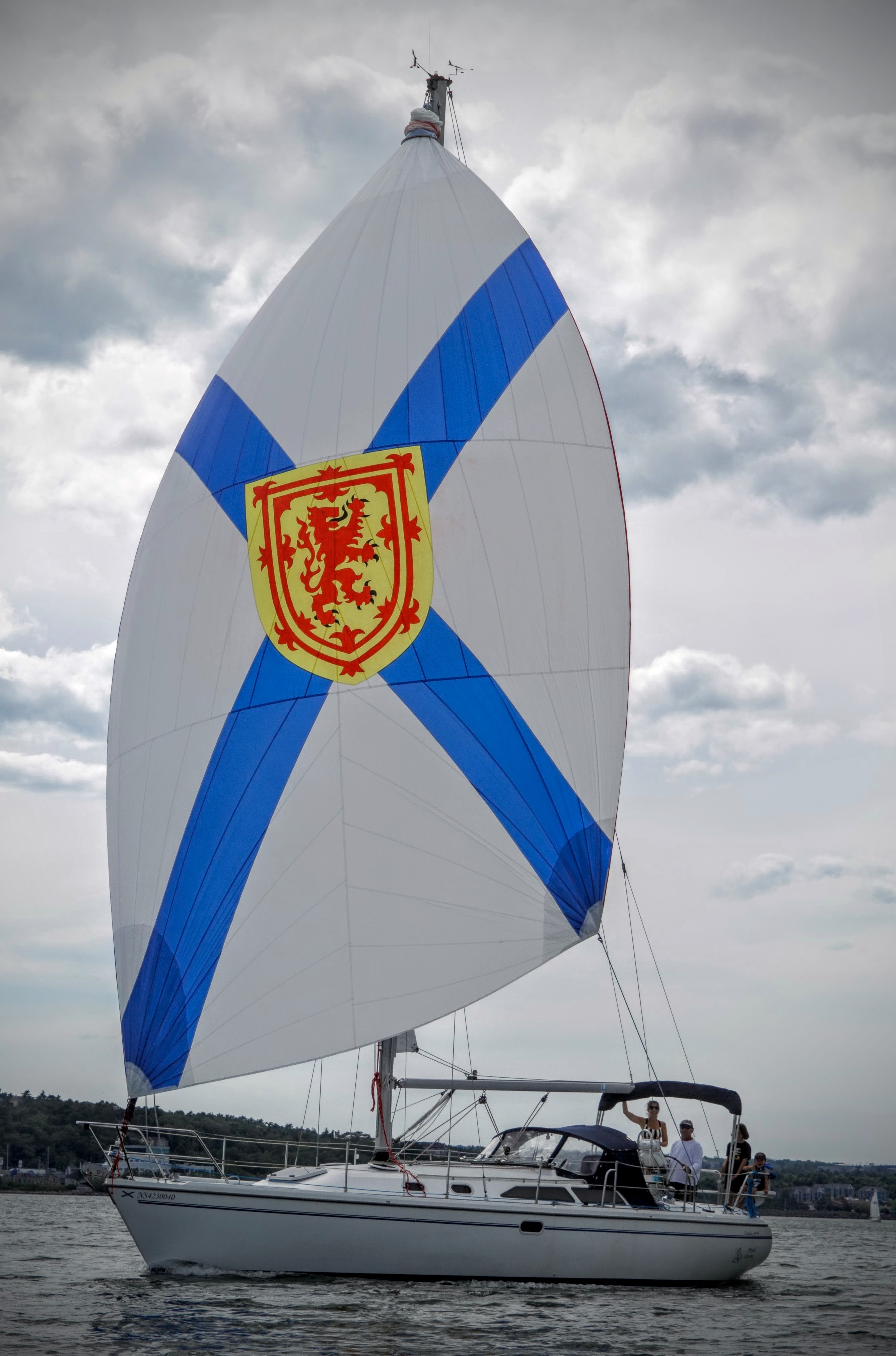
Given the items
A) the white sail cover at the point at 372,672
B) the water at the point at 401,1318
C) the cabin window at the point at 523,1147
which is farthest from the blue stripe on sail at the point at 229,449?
the water at the point at 401,1318

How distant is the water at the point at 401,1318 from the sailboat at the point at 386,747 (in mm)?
337

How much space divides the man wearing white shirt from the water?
113 cm

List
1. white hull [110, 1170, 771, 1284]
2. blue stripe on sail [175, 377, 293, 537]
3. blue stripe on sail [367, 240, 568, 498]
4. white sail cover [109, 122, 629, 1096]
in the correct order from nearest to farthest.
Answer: white hull [110, 1170, 771, 1284], white sail cover [109, 122, 629, 1096], blue stripe on sail [367, 240, 568, 498], blue stripe on sail [175, 377, 293, 537]

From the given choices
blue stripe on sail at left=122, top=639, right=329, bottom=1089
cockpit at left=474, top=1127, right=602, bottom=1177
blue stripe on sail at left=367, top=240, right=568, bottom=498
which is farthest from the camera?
blue stripe on sail at left=367, top=240, right=568, bottom=498

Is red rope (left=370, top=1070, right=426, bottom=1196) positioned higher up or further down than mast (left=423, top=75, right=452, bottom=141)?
further down

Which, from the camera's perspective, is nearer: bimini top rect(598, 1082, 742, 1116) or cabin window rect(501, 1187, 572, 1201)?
cabin window rect(501, 1187, 572, 1201)

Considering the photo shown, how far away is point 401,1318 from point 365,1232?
122 cm

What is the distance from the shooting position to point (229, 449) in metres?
13.5

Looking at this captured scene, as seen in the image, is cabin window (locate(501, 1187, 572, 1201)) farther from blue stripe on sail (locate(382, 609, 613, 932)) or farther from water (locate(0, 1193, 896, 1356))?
blue stripe on sail (locate(382, 609, 613, 932))

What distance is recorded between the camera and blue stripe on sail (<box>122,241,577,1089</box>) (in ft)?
39.1

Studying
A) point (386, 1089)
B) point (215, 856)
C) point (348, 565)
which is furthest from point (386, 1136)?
point (348, 565)

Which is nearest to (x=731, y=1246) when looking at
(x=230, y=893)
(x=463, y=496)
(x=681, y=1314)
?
(x=681, y=1314)

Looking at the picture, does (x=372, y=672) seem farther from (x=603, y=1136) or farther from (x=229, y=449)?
(x=603, y=1136)

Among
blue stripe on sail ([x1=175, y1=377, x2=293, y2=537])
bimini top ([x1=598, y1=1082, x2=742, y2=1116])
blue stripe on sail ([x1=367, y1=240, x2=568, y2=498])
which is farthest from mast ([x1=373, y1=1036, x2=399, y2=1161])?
blue stripe on sail ([x1=367, y1=240, x2=568, y2=498])
